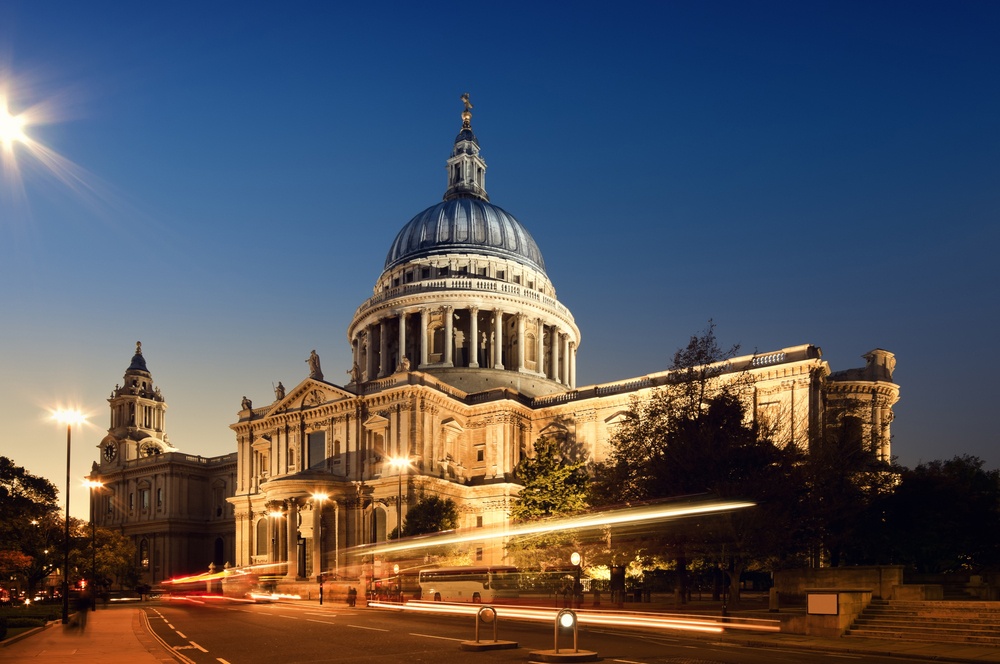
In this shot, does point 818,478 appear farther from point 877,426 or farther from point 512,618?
point 877,426

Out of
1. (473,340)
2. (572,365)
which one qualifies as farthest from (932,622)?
(572,365)

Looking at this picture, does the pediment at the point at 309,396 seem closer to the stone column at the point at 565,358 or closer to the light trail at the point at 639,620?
the stone column at the point at 565,358

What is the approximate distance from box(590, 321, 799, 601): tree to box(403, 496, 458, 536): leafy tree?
17581mm

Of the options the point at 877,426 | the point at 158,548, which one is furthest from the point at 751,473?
the point at 158,548

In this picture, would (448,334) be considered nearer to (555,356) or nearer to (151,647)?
(555,356)

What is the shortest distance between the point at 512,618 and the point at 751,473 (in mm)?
13396

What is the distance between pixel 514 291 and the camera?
92.8m

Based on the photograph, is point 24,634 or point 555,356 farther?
point 555,356

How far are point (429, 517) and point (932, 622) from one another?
41.5 meters

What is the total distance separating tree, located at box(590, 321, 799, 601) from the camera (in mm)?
40312

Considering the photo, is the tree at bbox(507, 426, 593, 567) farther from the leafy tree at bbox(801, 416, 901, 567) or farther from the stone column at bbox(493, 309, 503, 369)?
the stone column at bbox(493, 309, 503, 369)

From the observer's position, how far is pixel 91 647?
25.7 meters

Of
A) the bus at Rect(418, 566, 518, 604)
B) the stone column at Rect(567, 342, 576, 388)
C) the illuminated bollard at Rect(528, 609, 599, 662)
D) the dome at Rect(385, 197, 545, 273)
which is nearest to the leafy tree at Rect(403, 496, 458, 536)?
the bus at Rect(418, 566, 518, 604)

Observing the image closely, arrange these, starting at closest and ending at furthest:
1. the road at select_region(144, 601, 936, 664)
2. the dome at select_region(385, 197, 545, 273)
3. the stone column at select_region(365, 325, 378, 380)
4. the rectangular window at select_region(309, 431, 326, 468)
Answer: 1. the road at select_region(144, 601, 936, 664)
2. the rectangular window at select_region(309, 431, 326, 468)
3. the stone column at select_region(365, 325, 378, 380)
4. the dome at select_region(385, 197, 545, 273)
